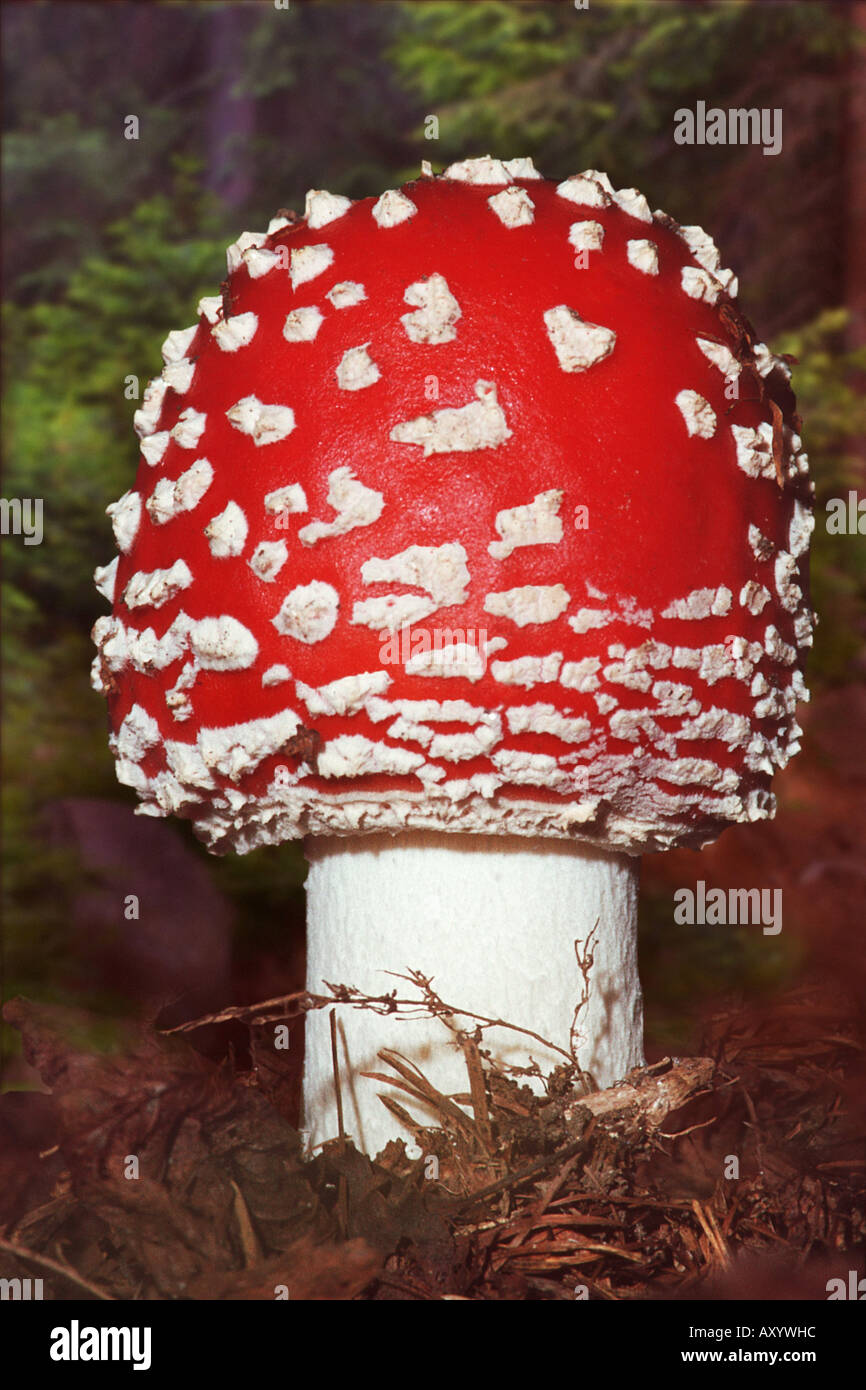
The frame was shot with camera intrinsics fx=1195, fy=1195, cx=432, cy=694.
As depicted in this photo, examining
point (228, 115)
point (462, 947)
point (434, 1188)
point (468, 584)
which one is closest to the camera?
point (468, 584)

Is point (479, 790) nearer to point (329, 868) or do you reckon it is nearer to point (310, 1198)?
point (329, 868)

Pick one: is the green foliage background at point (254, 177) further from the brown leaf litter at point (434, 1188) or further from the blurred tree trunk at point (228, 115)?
the brown leaf litter at point (434, 1188)

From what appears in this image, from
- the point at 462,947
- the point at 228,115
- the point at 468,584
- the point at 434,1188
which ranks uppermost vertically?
the point at 228,115

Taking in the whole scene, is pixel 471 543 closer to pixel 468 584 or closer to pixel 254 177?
pixel 468 584

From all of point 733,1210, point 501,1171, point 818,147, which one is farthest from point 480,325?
point 818,147

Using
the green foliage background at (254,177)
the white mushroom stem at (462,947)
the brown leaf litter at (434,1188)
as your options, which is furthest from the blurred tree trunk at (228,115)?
the brown leaf litter at (434,1188)

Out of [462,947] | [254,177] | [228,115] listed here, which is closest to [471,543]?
[462,947]
